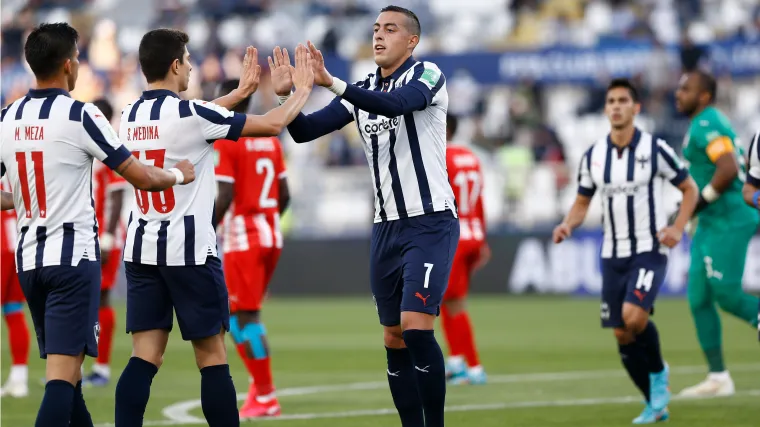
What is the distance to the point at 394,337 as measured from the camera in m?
7.14

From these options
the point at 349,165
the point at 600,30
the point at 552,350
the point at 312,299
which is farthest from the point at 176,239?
the point at 600,30

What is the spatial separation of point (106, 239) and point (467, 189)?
3.44 m

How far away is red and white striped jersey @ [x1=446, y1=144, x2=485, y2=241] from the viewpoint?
1193 centimetres

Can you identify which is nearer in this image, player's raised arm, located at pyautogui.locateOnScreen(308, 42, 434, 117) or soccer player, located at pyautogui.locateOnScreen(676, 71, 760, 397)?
player's raised arm, located at pyautogui.locateOnScreen(308, 42, 434, 117)

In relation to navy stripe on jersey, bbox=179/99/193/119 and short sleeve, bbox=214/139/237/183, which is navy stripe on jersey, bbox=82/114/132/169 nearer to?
navy stripe on jersey, bbox=179/99/193/119

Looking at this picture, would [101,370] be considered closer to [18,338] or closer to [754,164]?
[18,338]

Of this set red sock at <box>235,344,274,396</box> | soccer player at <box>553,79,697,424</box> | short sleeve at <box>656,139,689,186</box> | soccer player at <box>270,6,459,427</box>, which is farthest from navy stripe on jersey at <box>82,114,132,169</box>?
short sleeve at <box>656,139,689,186</box>

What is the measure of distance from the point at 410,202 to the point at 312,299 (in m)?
15.4

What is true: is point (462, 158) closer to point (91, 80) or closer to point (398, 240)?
point (398, 240)

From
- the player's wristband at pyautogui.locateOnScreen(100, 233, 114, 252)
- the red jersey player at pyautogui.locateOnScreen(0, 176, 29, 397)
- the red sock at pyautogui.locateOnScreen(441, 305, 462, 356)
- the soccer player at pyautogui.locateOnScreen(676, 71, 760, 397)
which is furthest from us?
the red sock at pyautogui.locateOnScreen(441, 305, 462, 356)

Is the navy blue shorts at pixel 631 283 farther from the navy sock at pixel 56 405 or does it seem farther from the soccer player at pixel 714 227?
the navy sock at pixel 56 405

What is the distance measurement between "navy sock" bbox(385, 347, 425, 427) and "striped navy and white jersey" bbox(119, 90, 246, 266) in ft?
4.19

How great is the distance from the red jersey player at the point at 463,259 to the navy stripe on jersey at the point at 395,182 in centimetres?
443

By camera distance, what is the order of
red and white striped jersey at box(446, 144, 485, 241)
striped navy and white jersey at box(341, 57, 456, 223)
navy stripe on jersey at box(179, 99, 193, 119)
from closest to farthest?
navy stripe on jersey at box(179, 99, 193, 119), striped navy and white jersey at box(341, 57, 456, 223), red and white striped jersey at box(446, 144, 485, 241)
